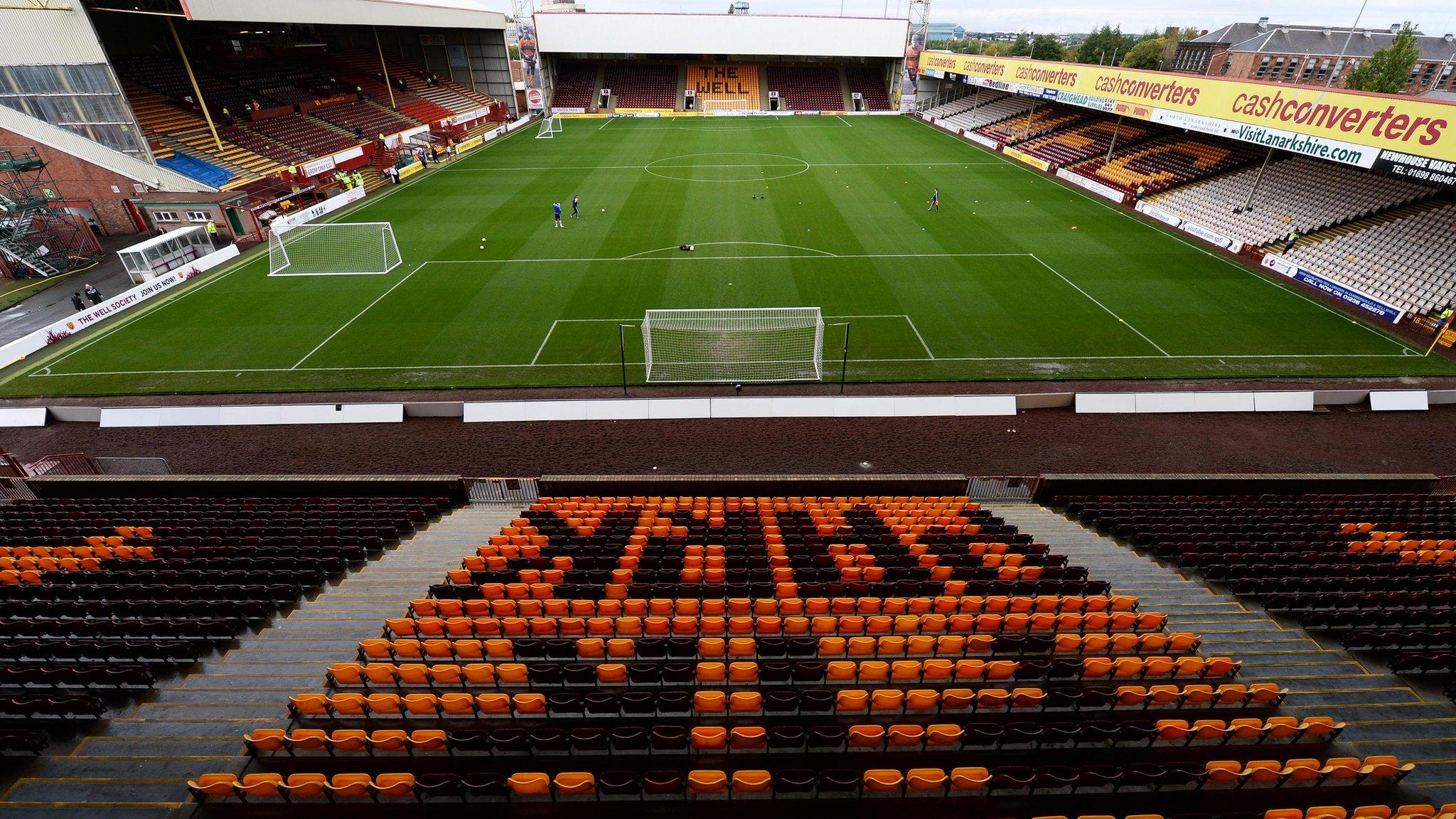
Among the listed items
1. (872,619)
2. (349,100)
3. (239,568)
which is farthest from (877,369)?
(349,100)

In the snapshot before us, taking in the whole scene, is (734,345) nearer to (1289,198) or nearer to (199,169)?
(1289,198)

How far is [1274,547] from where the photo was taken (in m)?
11.2

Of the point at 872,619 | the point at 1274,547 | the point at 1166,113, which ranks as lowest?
the point at 1274,547

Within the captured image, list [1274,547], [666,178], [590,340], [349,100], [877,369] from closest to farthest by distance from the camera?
[1274,547]
[877,369]
[590,340]
[666,178]
[349,100]

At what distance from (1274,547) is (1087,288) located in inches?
735

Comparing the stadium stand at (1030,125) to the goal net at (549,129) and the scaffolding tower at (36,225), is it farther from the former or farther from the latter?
the scaffolding tower at (36,225)

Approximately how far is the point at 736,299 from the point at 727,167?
25.8m

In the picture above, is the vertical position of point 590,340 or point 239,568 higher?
point 239,568

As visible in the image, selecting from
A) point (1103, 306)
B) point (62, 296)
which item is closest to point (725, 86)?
point (1103, 306)

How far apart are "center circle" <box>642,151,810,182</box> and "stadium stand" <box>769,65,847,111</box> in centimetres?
2987

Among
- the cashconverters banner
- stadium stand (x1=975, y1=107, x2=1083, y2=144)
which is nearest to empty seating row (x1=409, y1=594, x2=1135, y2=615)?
the cashconverters banner

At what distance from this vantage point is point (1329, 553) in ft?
36.3

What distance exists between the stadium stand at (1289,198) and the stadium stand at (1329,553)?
22.6m

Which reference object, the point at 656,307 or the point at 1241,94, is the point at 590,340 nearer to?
the point at 656,307
